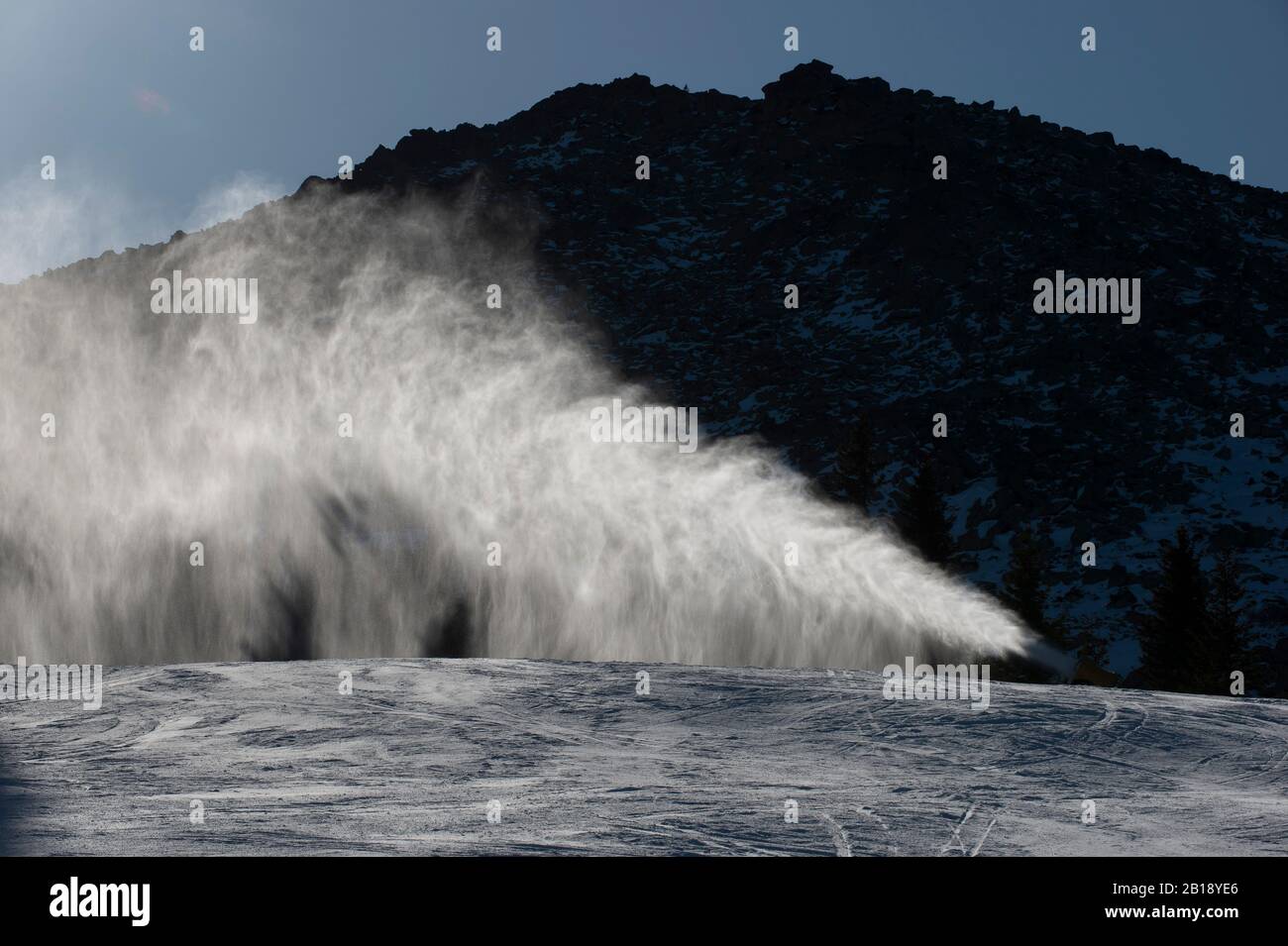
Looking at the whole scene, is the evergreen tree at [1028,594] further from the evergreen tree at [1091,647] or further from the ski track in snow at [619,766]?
the ski track in snow at [619,766]

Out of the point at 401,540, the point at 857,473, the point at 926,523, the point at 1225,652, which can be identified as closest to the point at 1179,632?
the point at 1225,652

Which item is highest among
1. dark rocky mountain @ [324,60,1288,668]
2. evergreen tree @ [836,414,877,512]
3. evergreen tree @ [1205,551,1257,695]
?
dark rocky mountain @ [324,60,1288,668]

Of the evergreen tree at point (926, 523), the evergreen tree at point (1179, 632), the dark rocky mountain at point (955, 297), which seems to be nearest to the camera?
the evergreen tree at point (1179, 632)

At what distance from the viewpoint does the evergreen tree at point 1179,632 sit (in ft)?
148

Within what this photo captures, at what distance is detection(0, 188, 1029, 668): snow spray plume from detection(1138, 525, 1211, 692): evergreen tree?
5.27 metres

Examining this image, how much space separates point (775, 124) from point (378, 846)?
618ft

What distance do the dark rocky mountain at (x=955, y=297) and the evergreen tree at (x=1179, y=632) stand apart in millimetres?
14509

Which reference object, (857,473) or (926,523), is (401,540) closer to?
(926,523)

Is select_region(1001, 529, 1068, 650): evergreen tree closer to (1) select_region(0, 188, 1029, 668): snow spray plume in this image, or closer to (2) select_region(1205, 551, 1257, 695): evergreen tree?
(1) select_region(0, 188, 1029, 668): snow spray plume

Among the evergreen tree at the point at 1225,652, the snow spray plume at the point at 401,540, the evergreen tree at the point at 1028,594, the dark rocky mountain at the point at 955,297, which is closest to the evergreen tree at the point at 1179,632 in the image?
the evergreen tree at the point at 1225,652

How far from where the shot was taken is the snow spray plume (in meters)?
43.8

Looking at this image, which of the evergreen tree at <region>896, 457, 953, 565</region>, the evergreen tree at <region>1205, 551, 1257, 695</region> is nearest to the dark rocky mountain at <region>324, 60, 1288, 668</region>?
the evergreen tree at <region>896, 457, 953, 565</region>

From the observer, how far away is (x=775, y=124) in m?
188
